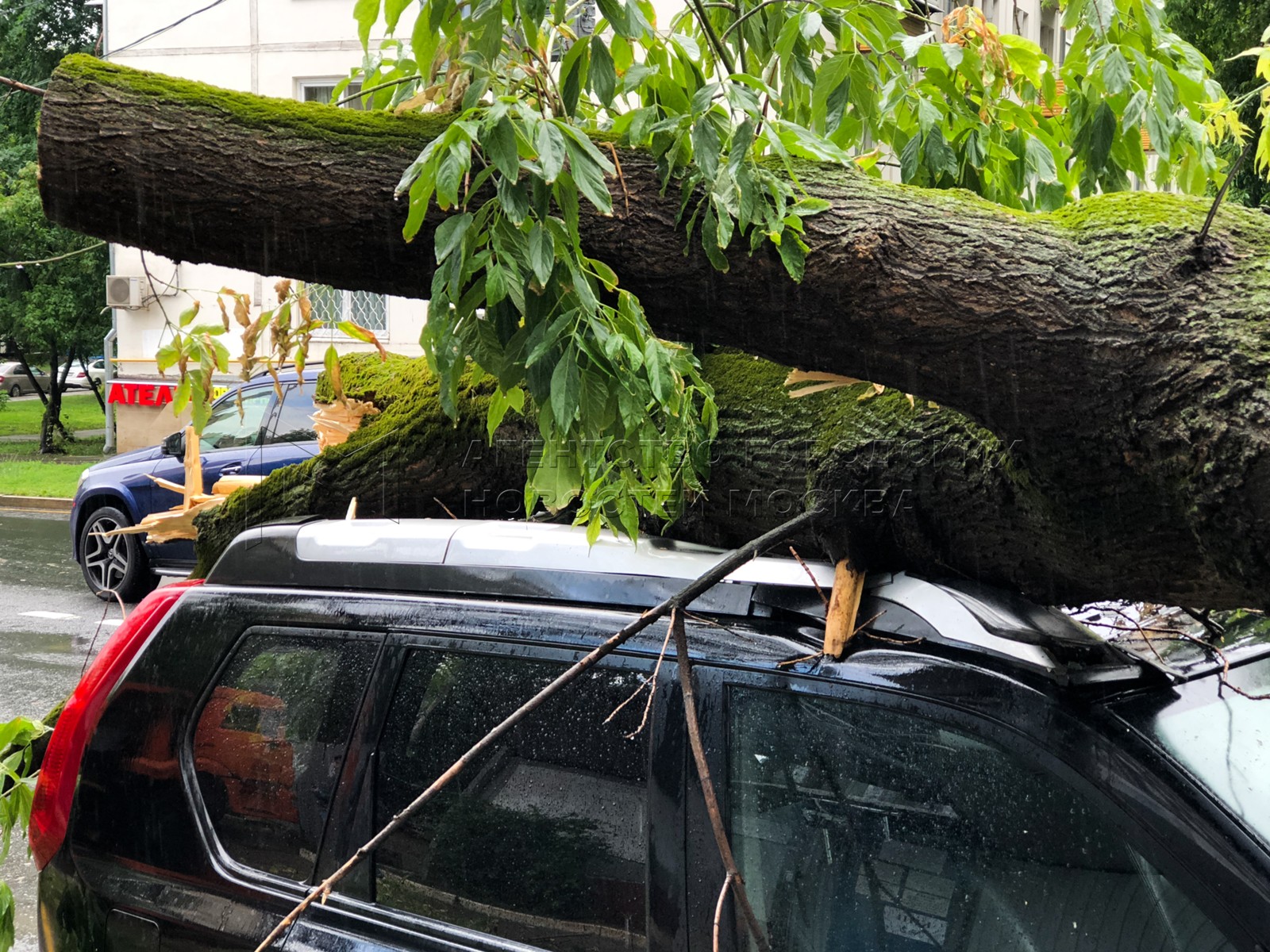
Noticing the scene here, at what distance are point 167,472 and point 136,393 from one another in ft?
30.4

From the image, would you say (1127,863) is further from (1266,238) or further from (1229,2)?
(1229,2)

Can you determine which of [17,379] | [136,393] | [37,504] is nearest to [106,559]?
[37,504]

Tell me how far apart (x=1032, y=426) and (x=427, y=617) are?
3.86 feet

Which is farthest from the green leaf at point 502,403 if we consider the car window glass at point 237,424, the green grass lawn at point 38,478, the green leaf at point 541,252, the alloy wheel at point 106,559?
the green grass lawn at point 38,478

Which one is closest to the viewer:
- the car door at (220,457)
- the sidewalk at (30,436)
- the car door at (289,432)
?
the car door at (289,432)

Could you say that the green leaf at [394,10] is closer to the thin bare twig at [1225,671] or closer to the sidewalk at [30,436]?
the thin bare twig at [1225,671]

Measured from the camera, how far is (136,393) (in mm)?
19766

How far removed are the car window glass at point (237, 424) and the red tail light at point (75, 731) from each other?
7991 mm

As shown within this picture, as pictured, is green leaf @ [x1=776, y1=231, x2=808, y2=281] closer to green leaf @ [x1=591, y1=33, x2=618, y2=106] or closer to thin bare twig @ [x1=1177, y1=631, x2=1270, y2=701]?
green leaf @ [x1=591, y1=33, x2=618, y2=106]

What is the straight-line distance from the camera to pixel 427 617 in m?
2.40

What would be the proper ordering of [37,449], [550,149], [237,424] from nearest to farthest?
[550,149] < [237,424] < [37,449]

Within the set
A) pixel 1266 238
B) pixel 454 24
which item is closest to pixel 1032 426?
pixel 1266 238

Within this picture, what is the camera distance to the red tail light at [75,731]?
9.16 feet

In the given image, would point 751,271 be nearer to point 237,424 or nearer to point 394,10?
point 394,10
